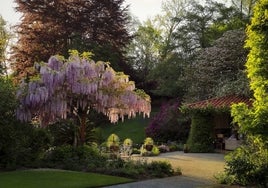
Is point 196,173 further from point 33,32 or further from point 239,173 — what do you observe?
point 33,32

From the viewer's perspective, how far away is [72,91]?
17.4 meters

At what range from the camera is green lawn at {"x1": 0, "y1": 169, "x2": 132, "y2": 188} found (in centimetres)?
1151

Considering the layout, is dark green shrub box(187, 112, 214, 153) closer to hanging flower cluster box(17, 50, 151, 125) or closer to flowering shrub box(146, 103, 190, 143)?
flowering shrub box(146, 103, 190, 143)

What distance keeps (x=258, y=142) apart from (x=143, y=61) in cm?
4119

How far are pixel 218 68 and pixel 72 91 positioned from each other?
575 inches

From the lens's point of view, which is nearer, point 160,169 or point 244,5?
point 160,169

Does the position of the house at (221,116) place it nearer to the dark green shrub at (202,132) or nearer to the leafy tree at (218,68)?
the dark green shrub at (202,132)

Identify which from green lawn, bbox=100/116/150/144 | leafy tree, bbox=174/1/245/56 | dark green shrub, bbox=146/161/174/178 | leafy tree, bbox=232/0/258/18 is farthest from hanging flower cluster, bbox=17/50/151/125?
leafy tree, bbox=232/0/258/18

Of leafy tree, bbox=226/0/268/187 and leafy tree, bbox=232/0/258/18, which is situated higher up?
leafy tree, bbox=232/0/258/18

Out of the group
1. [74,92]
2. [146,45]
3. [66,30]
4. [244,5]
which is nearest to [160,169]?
[74,92]

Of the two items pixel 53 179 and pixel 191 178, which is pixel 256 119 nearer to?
pixel 191 178

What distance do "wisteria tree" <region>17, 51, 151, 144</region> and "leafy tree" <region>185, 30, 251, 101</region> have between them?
10.6 meters

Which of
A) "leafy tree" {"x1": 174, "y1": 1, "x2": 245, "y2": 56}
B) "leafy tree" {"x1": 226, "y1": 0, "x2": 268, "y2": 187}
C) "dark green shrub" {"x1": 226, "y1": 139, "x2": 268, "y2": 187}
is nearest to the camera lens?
"dark green shrub" {"x1": 226, "y1": 139, "x2": 268, "y2": 187}

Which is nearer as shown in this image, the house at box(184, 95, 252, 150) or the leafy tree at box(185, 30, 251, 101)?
the house at box(184, 95, 252, 150)
